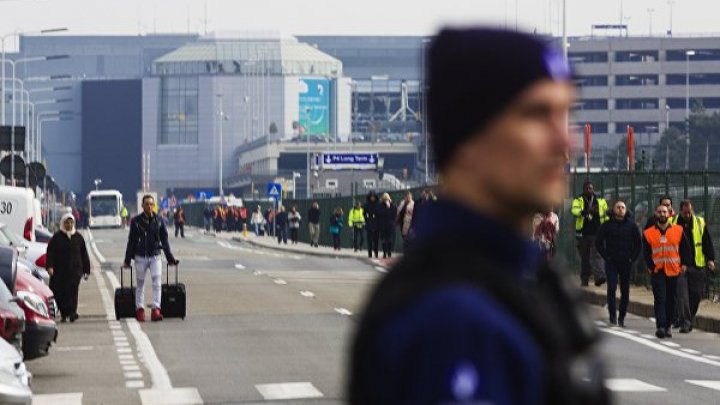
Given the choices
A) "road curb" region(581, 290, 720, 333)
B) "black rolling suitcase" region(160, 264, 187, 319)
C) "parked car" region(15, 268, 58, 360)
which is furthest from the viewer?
"black rolling suitcase" region(160, 264, 187, 319)

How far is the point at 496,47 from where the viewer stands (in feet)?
10.3

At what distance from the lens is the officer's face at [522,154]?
3082 mm

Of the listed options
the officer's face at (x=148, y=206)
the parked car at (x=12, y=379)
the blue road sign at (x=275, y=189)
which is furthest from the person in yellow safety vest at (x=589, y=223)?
the blue road sign at (x=275, y=189)

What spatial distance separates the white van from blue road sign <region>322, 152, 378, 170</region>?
5750 centimetres

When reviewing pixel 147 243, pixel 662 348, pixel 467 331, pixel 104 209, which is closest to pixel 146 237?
pixel 147 243

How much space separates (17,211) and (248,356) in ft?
72.2

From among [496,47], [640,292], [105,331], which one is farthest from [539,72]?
[640,292]

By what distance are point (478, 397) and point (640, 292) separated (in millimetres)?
34690

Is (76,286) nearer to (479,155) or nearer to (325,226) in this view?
(479,155)

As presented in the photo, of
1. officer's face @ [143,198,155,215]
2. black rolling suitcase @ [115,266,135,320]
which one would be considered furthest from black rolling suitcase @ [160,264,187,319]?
officer's face @ [143,198,155,215]

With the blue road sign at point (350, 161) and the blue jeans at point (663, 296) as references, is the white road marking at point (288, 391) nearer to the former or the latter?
the blue jeans at point (663, 296)

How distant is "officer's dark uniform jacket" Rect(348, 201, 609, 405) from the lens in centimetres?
288

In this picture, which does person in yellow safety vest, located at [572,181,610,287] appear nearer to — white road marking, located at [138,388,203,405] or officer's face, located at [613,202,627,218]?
officer's face, located at [613,202,627,218]

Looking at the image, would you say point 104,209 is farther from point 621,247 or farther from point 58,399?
point 58,399
